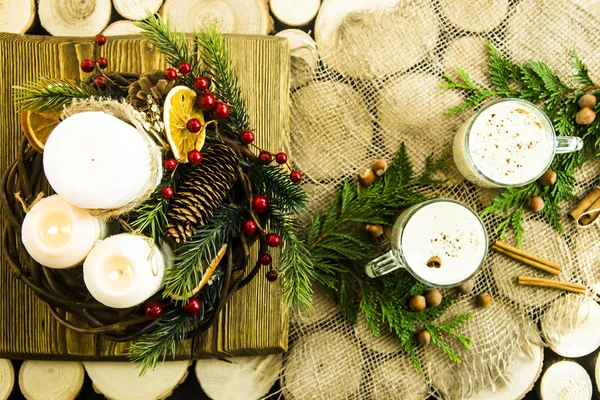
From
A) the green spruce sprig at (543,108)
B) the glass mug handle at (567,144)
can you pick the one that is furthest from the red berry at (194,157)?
the glass mug handle at (567,144)

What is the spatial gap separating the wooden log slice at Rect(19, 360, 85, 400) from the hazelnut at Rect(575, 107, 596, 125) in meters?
1.15

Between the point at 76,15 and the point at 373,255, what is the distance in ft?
2.67

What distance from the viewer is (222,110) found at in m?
0.68

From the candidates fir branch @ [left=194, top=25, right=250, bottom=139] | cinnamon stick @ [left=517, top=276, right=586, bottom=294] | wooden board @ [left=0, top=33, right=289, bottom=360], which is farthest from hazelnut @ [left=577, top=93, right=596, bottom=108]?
fir branch @ [left=194, top=25, right=250, bottom=139]

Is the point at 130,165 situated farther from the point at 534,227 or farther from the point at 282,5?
the point at 534,227

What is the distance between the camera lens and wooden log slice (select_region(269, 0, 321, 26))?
1058 millimetres

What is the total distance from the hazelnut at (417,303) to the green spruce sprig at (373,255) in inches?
0.4

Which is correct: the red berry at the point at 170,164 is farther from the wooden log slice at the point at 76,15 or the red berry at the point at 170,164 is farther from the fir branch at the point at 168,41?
the wooden log slice at the point at 76,15

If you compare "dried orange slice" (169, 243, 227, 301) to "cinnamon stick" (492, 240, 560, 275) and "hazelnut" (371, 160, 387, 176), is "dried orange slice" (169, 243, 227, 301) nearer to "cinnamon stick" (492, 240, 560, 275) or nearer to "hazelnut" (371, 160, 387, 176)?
"hazelnut" (371, 160, 387, 176)

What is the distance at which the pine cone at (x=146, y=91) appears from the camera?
683 millimetres

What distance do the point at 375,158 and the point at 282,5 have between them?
1.27 feet

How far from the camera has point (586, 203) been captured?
103 cm

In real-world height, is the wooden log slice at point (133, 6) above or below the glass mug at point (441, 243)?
above

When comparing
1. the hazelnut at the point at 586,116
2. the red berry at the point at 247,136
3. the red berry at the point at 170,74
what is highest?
the red berry at the point at 170,74
